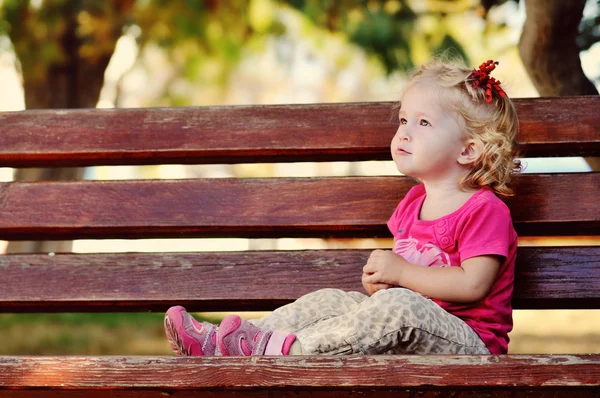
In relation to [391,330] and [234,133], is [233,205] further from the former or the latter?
[391,330]

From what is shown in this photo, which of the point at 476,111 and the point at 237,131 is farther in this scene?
the point at 237,131

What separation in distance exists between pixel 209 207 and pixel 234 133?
24cm

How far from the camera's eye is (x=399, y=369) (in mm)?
1347

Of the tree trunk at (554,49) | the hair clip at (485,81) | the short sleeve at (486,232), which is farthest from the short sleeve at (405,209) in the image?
the tree trunk at (554,49)

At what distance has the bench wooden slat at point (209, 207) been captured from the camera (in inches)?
87.3

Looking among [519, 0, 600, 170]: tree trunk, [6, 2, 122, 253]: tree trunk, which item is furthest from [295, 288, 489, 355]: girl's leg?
[6, 2, 122, 253]: tree trunk

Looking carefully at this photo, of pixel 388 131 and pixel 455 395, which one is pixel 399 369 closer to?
pixel 455 395

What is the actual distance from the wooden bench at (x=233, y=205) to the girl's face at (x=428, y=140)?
25cm

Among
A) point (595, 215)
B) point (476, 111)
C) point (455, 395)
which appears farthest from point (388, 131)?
point (455, 395)

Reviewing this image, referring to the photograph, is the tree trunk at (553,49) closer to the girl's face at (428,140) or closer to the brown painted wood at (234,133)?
the brown painted wood at (234,133)

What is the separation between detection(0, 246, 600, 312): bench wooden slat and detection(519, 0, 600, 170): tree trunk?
912 mm

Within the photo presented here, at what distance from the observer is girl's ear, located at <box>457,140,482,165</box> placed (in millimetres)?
1975

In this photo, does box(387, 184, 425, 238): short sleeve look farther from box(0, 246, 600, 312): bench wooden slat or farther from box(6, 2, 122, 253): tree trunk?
box(6, 2, 122, 253): tree trunk

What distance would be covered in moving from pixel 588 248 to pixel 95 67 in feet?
18.0
